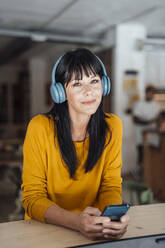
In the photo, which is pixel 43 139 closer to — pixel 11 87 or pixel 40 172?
pixel 40 172

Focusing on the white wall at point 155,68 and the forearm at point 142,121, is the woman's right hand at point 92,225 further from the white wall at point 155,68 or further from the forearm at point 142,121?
the white wall at point 155,68

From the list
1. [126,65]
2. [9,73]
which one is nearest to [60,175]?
[126,65]

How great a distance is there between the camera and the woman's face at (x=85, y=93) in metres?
1.25

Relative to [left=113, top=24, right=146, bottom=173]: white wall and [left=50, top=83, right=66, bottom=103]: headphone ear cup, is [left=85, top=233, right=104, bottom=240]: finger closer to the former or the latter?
[left=50, top=83, right=66, bottom=103]: headphone ear cup

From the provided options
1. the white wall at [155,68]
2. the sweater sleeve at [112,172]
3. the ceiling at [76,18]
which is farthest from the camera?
the white wall at [155,68]

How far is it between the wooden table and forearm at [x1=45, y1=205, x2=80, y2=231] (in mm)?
21

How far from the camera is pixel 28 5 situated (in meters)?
4.14

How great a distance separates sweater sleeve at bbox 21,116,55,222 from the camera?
1268 millimetres

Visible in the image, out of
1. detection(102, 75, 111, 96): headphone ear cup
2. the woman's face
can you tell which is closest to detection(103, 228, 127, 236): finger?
the woman's face

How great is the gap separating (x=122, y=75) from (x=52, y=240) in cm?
482

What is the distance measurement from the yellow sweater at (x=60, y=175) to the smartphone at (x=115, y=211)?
0.26m

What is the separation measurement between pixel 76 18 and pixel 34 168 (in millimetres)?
4225

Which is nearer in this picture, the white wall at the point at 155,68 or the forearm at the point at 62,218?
the forearm at the point at 62,218

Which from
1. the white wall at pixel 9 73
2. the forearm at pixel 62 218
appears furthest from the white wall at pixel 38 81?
the forearm at pixel 62 218
